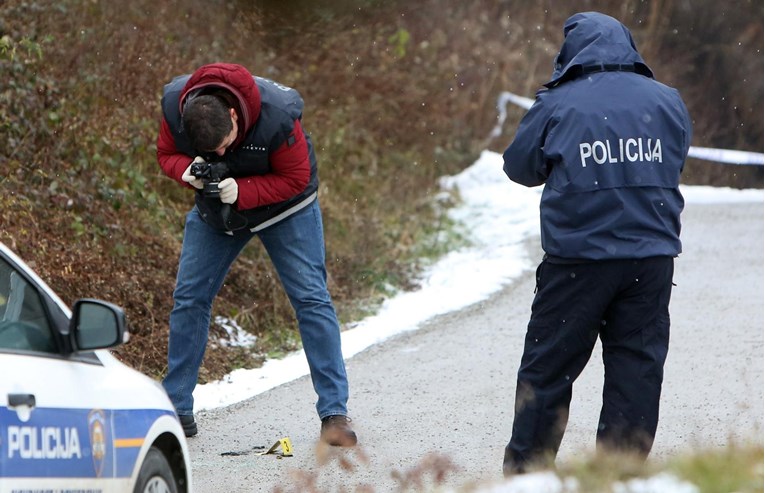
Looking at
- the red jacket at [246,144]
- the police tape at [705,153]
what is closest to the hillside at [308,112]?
the police tape at [705,153]

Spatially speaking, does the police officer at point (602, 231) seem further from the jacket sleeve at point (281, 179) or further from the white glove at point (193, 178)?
the white glove at point (193, 178)

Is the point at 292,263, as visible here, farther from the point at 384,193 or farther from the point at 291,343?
the point at 384,193

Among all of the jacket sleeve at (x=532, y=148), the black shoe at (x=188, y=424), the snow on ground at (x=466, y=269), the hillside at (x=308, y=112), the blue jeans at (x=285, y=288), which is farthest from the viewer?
the hillside at (x=308, y=112)

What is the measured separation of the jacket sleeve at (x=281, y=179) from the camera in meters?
5.81

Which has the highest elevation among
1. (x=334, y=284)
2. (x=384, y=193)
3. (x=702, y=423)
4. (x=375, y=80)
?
(x=375, y=80)

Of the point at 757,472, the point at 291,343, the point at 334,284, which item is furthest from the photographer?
the point at 334,284

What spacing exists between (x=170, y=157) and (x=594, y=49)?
2.11m

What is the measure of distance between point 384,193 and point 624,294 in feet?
29.2

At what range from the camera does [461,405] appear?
7219mm

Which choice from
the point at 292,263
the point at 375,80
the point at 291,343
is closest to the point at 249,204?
the point at 292,263

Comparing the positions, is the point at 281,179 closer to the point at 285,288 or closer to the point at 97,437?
the point at 285,288

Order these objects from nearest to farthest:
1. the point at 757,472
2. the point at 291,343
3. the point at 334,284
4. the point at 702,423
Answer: the point at 757,472 < the point at 702,423 < the point at 291,343 < the point at 334,284

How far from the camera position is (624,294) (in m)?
5.04

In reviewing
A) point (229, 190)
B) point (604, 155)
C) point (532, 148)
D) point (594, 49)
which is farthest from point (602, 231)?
point (229, 190)
